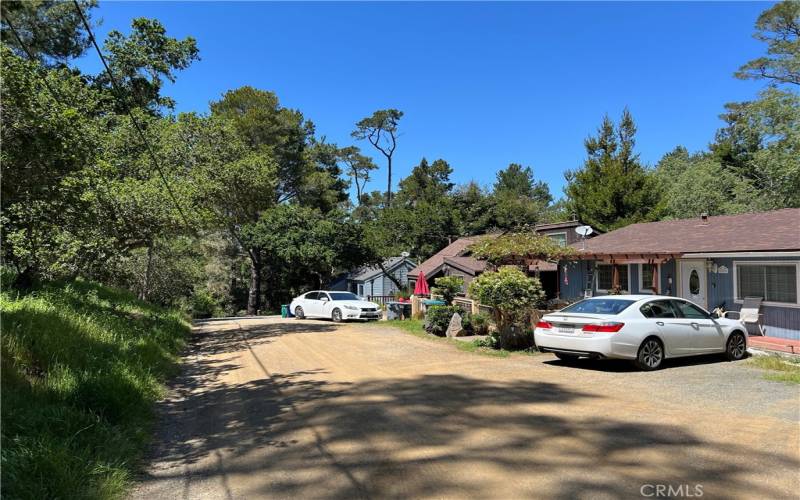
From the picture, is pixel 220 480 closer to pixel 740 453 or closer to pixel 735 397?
pixel 740 453

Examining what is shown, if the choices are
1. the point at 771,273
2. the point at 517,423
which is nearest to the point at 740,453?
the point at 517,423

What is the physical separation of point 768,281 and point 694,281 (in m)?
2.34

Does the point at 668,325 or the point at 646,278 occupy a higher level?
the point at 646,278

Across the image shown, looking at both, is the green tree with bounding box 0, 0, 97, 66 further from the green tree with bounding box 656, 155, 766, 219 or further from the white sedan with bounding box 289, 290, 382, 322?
the green tree with bounding box 656, 155, 766, 219

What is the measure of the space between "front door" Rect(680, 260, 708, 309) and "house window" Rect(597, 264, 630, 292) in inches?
88.9

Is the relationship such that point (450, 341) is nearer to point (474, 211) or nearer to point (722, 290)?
point (722, 290)

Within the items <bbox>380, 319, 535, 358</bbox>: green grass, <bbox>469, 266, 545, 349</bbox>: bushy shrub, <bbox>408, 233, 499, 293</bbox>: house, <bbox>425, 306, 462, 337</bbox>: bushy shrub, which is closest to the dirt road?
<bbox>380, 319, 535, 358</bbox>: green grass

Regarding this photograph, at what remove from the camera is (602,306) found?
10.0 m

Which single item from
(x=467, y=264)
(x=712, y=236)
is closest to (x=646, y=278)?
(x=712, y=236)

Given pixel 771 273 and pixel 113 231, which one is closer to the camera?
pixel 771 273

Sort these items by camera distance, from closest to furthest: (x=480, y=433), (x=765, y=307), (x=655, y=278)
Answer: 1. (x=480, y=433)
2. (x=765, y=307)
3. (x=655, y=278)

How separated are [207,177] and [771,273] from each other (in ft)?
65.9

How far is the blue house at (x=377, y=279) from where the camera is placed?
4209cm

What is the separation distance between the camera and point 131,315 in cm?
1609
